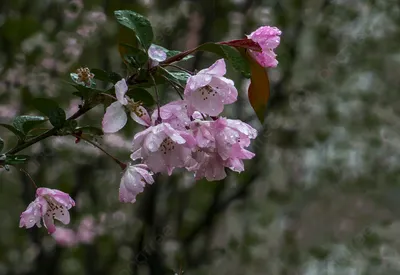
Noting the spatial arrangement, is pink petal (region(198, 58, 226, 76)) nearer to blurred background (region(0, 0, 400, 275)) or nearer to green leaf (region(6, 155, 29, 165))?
green leaf (region(6, 155, 29, 165))

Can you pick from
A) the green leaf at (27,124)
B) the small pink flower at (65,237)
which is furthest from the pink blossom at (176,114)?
the small pink flower at (65,237)

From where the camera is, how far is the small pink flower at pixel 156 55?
1.61 ft

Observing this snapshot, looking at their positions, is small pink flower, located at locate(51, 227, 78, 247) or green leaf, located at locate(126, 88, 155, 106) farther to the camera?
small pink flower, located at locate(51, 227, 78, 247)

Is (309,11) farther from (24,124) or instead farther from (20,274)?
(24,124)

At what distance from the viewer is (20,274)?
1.95 metres

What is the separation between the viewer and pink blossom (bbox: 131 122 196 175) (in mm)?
475

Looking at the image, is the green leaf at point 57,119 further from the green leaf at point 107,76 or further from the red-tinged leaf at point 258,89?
the red-tinged leaf at point 258,89

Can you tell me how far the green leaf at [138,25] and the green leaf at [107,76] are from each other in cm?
4

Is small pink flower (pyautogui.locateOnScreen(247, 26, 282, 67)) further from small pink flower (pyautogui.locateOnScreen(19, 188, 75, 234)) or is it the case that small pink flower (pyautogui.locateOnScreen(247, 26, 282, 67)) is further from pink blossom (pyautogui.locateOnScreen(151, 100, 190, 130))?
small pink flower (pyautogui.locateOnScreen(19, 188, 75, 234))

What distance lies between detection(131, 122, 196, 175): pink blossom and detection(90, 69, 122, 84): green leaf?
6cm

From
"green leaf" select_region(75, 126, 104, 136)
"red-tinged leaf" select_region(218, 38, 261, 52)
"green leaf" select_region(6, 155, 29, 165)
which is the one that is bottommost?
"green leaf" select_region(6, 155, 29, 165)

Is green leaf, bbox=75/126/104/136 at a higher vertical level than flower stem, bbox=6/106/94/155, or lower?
lower

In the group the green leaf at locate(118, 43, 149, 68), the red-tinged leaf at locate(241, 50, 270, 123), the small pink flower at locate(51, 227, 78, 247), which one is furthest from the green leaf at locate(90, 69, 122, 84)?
the small pink flower at locate(51, 227, 78, 247)

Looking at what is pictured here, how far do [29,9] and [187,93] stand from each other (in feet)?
4.74
